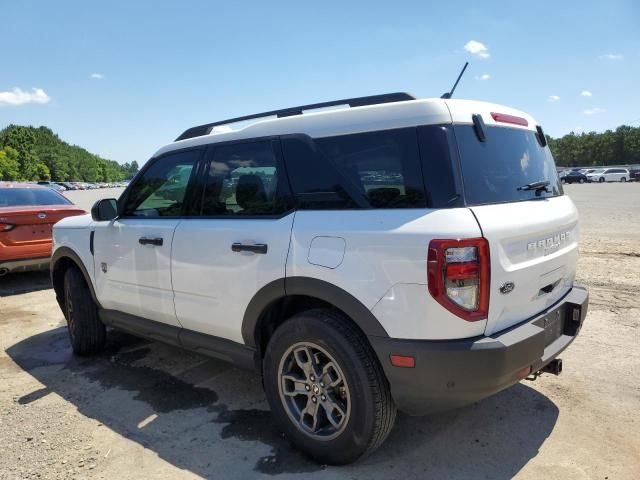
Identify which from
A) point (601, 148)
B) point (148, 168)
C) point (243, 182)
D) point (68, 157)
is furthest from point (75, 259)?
point (68, 157)

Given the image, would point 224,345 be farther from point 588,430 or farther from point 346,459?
point 588,430

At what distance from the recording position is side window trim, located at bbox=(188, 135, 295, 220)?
2865mm

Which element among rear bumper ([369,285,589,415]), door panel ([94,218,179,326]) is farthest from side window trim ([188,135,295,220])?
rear bumper ([369,285,589,415])

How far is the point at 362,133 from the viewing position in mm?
2598

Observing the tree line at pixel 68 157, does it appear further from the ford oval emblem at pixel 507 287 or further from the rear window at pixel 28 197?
the ford oval emblem at pixel 507 287

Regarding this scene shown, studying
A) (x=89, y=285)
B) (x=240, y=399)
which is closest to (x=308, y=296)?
(x=240, y=399)

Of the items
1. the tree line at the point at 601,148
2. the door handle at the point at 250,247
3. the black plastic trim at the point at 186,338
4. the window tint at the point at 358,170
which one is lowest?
the black plastic trim at the point at 186,338

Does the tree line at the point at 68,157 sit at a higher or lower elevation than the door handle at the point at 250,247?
higher

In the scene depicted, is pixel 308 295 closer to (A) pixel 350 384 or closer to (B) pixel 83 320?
(A) pixel 350 384

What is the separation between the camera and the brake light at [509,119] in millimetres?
2721

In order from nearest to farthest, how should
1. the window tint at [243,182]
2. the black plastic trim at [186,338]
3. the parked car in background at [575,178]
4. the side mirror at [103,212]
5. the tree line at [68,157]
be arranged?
the window tint at [243,182] → the black plastic trim at [186,338] → the side mirror at [103,212] → the parked car in background at [575,178] → the tree line at [68,157]

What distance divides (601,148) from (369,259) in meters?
111

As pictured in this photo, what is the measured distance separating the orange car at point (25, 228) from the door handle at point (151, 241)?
4.51m

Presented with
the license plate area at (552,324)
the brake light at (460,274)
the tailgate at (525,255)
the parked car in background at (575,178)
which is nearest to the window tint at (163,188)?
the brake light at (460,274)
